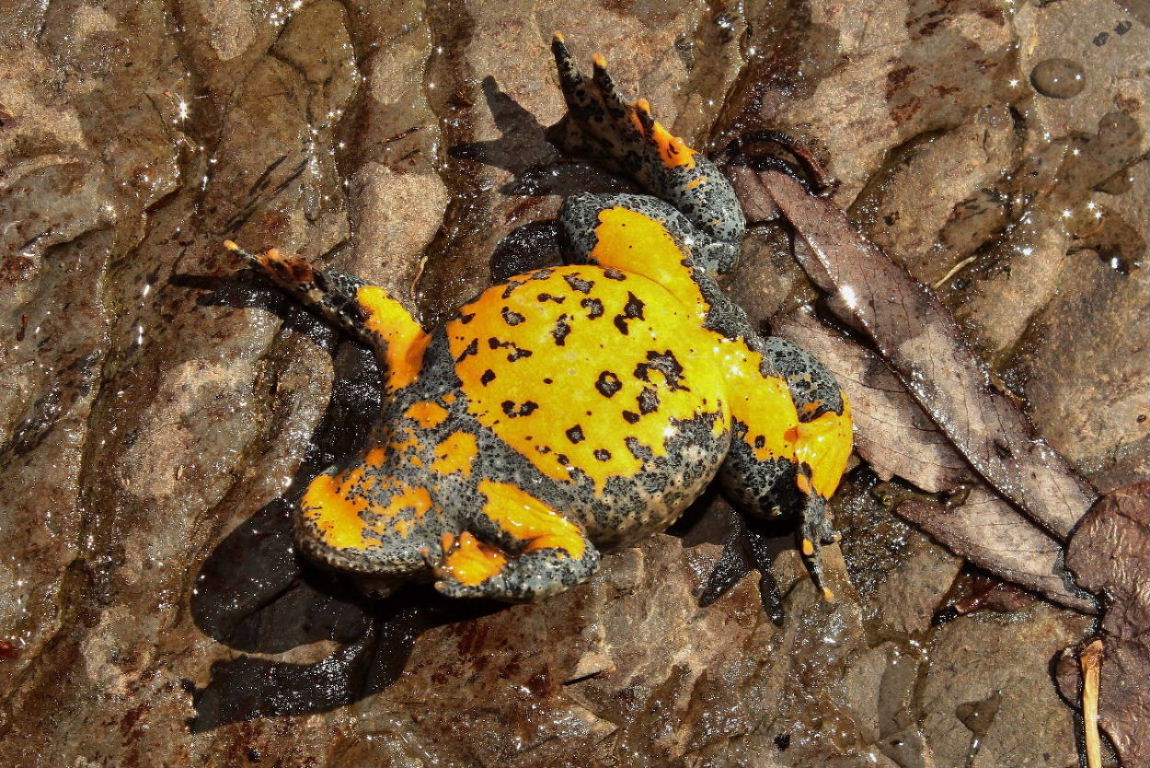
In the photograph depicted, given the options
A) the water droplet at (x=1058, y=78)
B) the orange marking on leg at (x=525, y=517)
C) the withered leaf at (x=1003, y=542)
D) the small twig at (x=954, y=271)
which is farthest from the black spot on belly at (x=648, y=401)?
the water droplet at (x=1058, y=78)

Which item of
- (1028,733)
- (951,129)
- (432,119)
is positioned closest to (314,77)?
(432,119)

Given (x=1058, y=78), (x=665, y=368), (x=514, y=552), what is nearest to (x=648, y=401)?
(x=665, y=368)

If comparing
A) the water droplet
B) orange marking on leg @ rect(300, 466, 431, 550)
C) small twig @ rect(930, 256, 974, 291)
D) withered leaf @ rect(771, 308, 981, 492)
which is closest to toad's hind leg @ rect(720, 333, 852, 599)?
withered leaf @ rect(771, 308, 981, 492)

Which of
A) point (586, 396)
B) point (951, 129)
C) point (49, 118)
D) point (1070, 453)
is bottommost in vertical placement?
point (1070, 453)

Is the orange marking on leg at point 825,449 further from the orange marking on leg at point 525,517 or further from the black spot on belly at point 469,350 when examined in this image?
the black spot on belly at point 469,350

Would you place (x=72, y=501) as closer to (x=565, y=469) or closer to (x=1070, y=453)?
(x=565, y=469)

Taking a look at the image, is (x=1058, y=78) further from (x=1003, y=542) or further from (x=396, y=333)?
(x=396, y=333)
